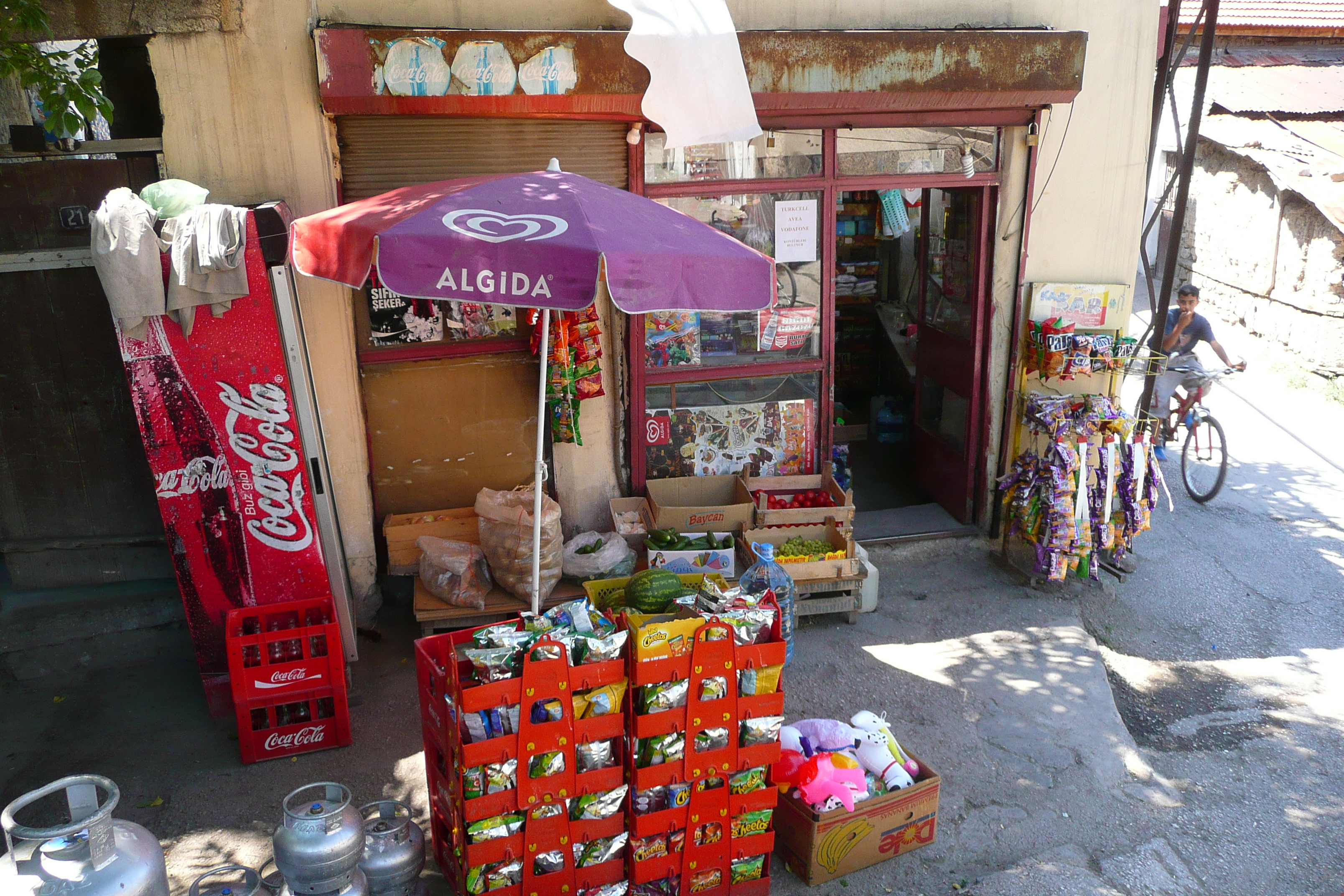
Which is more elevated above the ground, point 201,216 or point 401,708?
point 201,216

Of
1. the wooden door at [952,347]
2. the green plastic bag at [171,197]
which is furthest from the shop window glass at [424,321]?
the wooden door at [952,347]

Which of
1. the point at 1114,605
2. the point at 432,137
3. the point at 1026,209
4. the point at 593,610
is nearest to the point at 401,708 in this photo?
the point at 593,610

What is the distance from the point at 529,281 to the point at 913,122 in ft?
12.9

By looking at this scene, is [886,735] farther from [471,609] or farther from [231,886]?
[231,886]

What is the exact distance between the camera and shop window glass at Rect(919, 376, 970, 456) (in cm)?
757

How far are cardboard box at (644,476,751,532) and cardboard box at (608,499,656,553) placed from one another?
4 centimetres

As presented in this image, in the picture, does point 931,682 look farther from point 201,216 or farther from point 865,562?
point 201,216

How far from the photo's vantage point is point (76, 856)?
9.63 ft

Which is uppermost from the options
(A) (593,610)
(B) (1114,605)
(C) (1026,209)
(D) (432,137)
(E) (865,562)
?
(D) (432,137)

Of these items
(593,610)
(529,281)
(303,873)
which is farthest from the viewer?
(593,610)

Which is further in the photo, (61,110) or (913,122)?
(913,122)

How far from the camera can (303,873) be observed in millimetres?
3338

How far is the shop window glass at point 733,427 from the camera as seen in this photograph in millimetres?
6703

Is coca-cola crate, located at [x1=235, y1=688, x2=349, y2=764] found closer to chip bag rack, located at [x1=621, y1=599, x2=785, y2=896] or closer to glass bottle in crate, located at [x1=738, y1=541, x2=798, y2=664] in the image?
chip bag rack, located at [x1=621, y1=599, x2=785, y2=896]
